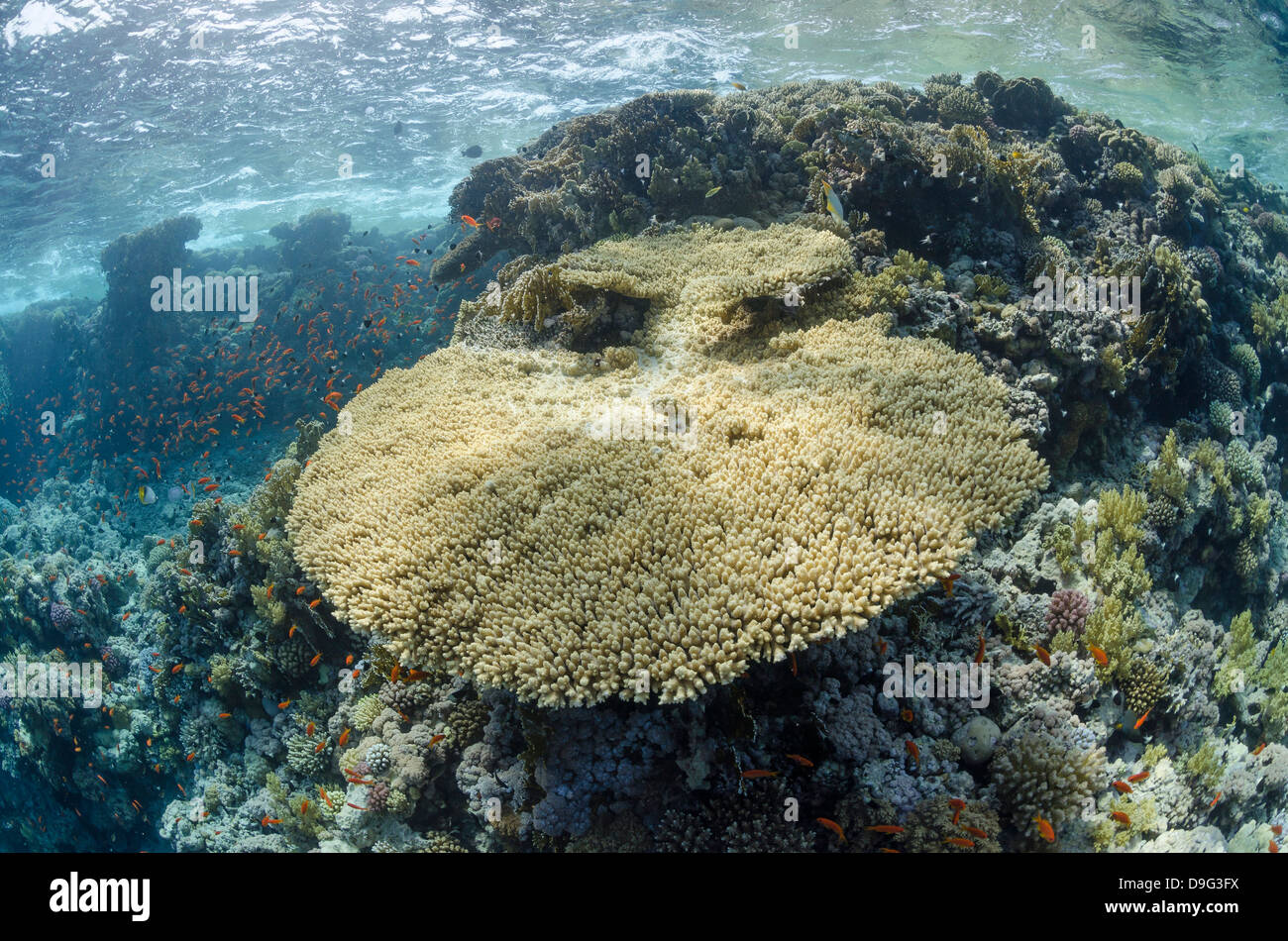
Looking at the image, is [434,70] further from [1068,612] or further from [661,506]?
[1068,612]

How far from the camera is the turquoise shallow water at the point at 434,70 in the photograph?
1795 cm

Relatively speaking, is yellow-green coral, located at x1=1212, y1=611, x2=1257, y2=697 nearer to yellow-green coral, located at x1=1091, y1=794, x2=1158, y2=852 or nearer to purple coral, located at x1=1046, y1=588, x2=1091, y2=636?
purple coral, located at x1=1046, y1=588, x2=1091, y2=636

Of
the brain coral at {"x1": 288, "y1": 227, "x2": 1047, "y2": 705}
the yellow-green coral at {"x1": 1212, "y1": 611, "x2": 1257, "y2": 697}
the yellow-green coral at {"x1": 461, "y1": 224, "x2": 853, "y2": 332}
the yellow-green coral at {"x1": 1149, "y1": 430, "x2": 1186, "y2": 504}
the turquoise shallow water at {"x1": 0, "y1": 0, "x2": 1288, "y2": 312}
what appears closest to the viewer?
the brain coral at {"x1": 288, "y1": 227, "x2": 1047, "y2": 705}

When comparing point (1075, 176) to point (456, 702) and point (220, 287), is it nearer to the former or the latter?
point (456, 702)

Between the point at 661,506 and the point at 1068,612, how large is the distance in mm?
3913

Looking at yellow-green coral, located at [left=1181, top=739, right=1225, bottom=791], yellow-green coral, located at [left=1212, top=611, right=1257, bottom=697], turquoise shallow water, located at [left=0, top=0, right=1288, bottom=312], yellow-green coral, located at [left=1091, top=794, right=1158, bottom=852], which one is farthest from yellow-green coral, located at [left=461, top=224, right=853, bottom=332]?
turquoise shallow water, located at [left=0, top=0, right=1288, bottom=312]

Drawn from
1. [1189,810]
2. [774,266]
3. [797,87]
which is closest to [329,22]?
[797,87]

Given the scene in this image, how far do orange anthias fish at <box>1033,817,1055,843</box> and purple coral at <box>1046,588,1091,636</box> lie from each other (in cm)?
180

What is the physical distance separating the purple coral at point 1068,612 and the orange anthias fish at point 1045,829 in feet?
5.91

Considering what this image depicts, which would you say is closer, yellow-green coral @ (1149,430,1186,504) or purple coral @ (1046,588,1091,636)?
purple coral @ (1046,588,1091,636)

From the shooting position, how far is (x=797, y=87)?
557 inches

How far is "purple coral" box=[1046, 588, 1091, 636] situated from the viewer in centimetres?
545

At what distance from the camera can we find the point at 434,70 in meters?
22.4

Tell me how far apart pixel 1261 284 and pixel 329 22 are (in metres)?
26.2
